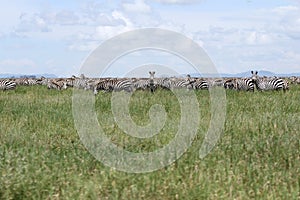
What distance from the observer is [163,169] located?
7430 millimetres

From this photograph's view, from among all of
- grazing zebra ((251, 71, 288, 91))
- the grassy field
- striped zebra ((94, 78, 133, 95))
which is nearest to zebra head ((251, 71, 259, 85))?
grazing zebra ((251, 71, 288, 91))

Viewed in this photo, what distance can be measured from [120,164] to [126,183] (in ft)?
2.93

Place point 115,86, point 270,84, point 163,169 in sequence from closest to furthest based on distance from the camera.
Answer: point 163,169 < point 270,84 < point 115,86

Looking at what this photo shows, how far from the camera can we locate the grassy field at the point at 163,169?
250 inches

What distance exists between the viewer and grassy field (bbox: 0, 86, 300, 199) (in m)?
6.35

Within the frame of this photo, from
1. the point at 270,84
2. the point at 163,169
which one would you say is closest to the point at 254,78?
the point at 270,84

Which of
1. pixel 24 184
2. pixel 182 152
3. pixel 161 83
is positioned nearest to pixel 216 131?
pixel 182 152

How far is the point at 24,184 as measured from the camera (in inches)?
256

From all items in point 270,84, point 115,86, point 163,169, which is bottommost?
point 163,169

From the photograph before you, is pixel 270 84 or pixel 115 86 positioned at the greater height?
pixel 270 84

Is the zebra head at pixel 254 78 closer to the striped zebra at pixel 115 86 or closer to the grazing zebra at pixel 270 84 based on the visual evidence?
the grazing zebra at pixel 270 84

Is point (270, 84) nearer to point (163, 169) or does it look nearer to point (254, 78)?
point (254, 78)

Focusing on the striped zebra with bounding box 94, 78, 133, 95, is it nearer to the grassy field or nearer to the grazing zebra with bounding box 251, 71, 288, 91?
the grazing zebra with bounding box 251, 71, 288, 91

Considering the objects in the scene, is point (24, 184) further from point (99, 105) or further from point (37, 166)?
point (99, 105)
